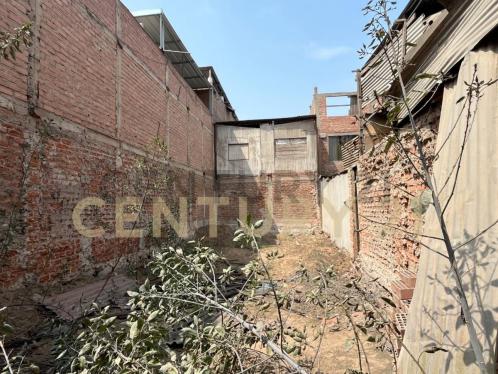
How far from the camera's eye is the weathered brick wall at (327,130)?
15516 millimetres

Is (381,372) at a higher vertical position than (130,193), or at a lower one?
lower

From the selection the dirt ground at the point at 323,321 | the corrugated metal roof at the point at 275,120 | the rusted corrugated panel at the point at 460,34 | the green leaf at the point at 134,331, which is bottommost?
the dirt ground at the point at 323,321

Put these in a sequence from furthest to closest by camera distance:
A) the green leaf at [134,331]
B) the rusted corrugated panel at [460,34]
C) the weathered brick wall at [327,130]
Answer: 1. the weathered brick wall at [327,130]
2. the rusted corrugated panel at [460,34]
3. the green leaf at [134,331]

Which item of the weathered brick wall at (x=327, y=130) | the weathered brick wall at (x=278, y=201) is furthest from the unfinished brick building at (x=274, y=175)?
the weathered brick wall at (x=327, y=130)

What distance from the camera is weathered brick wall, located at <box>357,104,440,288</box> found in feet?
11.8

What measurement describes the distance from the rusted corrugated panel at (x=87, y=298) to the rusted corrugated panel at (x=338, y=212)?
16.4 feet

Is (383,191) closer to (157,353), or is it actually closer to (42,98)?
(157,353)

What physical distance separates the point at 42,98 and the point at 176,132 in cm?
605

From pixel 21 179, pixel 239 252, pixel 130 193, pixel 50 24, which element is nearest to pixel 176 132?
pixel 130 193

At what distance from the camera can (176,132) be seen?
35.0 ft

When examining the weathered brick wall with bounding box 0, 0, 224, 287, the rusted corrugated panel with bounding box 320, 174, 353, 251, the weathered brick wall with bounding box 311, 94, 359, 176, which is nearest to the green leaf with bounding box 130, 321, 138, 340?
the weathered brick wall with bounding box 0, 0, 224, 287

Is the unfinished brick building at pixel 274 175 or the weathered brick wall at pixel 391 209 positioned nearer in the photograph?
the weathered brick wall at pixel 391 209

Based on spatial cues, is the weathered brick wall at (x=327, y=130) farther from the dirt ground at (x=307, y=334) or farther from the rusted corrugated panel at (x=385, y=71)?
the dirt ground at (x=307, y=334)

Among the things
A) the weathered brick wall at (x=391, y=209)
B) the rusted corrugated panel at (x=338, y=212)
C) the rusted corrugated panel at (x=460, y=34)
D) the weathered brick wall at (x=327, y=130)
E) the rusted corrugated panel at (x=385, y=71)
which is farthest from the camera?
the weathered brick wall at (x=327, y=130)
